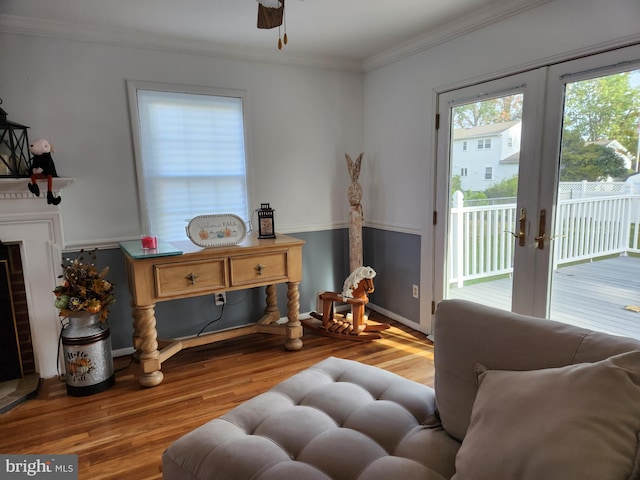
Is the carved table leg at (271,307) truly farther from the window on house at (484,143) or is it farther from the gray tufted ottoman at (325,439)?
the window on house at (484,143)

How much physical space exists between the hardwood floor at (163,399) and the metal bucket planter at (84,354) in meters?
0.07

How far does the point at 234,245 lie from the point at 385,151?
1626 millimetres

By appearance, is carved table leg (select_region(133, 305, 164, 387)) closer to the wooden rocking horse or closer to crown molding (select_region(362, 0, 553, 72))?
the wooden rocking horse

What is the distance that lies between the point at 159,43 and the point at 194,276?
169 centimetres

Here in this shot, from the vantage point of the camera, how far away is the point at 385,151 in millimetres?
3508

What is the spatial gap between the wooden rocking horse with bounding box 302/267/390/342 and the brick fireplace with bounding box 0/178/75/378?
1.87 metres

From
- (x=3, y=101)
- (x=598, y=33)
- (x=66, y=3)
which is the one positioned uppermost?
(x=66, y=3)

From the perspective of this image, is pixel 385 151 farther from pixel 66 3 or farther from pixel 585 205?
pixel 66 3

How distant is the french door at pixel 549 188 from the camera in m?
2.05

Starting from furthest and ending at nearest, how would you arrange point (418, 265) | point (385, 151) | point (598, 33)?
point (385, 151)
point (418, 265)
point (598, 33)

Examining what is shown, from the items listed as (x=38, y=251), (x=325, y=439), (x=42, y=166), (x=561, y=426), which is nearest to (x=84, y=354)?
(x=38, y=251)

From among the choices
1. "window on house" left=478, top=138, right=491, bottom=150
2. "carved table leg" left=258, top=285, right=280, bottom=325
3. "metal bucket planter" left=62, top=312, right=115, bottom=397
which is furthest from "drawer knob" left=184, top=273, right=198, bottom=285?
"window on house" left=478, top=138, right=491, bottom=150

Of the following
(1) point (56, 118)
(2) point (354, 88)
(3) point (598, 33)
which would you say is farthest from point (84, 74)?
(3) point (598, 33)

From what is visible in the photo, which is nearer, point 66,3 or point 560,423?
point 560,423
